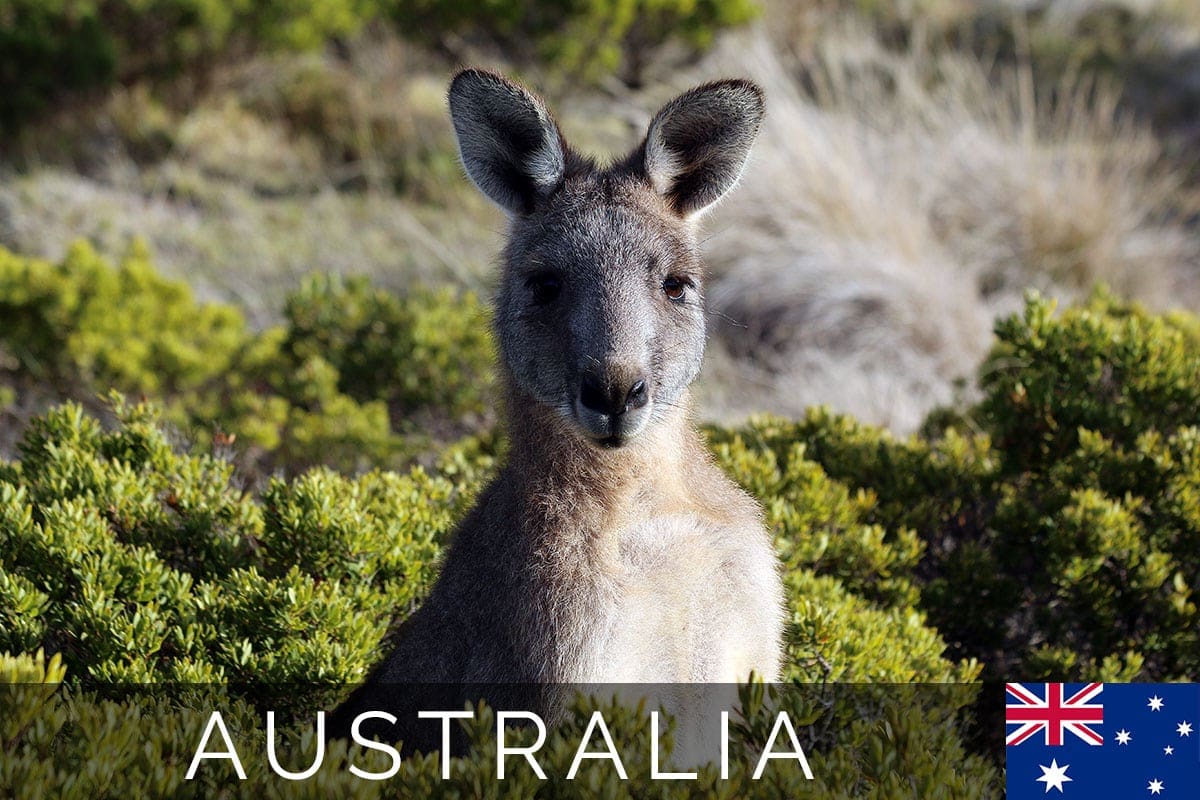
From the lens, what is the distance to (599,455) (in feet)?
12.4

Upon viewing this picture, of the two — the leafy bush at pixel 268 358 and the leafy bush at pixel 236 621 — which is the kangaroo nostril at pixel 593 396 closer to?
the leafy bush at pixel 236 621

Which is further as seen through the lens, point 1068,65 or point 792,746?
point 1068,65

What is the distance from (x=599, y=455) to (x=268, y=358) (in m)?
5.55

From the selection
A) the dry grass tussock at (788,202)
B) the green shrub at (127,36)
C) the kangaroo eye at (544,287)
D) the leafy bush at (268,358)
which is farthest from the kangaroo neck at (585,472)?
the green shrub at (127,36)

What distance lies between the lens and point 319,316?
852 cm

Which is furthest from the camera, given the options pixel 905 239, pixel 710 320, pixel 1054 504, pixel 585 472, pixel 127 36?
pixel 127 36

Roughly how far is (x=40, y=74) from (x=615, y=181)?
1261 cm

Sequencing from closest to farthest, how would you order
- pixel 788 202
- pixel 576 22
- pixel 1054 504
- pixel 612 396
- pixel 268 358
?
pixel 612 396, pixel 1054 504, pixel 268 358, pixel 788 202, pixel 576 22

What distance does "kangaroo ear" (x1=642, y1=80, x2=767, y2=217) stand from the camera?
403 cm

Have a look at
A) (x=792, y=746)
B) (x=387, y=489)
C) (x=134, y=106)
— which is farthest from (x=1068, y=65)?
(x=792, y=746)

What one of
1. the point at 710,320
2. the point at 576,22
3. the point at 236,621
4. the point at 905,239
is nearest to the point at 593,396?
the point at 236,621

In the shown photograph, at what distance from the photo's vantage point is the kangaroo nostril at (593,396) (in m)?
3.47

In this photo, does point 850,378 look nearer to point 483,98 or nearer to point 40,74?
point 483,98

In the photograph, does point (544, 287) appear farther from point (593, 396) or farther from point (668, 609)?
point (668, 609)
